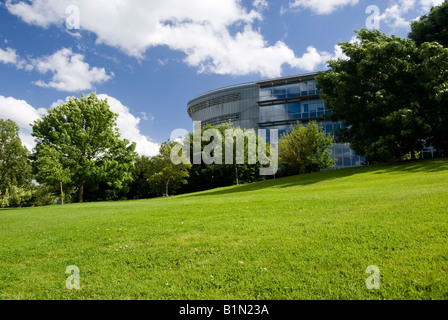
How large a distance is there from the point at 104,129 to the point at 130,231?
121 feet

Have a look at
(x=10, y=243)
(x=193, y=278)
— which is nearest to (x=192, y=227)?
(x=193, y=278)

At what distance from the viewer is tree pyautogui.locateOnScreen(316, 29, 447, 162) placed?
2548 cm

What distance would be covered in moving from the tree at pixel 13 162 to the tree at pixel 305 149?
4117cm

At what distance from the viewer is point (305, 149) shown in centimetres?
4084

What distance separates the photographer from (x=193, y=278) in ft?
17.0

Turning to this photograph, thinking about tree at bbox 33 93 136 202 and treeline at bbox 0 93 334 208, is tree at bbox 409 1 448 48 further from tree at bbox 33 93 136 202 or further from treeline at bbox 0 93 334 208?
A: tree at bbox 33 93 136 202

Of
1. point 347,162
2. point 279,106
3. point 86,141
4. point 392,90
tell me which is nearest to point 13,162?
point 86,141

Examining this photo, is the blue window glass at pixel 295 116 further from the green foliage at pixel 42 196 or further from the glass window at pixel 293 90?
the green foliage at pixel 42 196

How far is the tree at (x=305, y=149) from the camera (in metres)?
40.8

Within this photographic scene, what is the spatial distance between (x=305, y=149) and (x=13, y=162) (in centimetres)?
4855

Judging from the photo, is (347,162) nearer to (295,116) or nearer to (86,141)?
(295,116)

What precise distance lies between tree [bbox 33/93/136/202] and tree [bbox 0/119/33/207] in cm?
939

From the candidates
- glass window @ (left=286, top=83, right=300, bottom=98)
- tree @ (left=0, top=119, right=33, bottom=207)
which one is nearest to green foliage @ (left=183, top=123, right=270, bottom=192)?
glass window @ (left=286, top=83, right=300, bottom=98)
